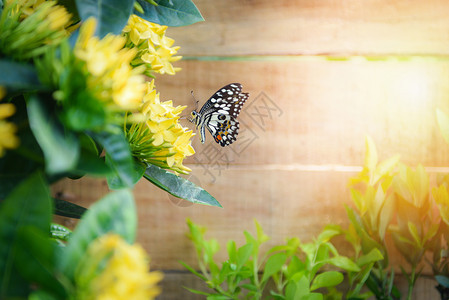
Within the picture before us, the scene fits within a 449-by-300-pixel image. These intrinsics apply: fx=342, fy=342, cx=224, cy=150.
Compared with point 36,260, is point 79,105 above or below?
above

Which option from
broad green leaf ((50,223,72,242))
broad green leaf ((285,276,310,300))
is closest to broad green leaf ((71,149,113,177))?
broad green leaf ((50,223,72,242))

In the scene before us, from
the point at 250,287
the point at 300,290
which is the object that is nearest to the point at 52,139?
the point at 300,290

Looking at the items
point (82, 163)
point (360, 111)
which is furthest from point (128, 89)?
point (360, 111)

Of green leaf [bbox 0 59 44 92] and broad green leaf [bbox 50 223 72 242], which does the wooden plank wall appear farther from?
green leaf [bbox 0 59 44 92]

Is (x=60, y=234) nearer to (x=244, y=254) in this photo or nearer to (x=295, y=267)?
(x=244, y=254)

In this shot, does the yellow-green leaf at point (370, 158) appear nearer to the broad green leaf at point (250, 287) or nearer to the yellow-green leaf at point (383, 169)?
the yellow-green leaf at point (383, 169)

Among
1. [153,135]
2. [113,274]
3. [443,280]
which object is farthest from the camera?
[443,280]

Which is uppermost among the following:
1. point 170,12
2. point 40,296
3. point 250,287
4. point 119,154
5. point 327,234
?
point 170,12
